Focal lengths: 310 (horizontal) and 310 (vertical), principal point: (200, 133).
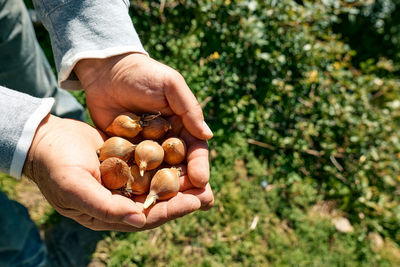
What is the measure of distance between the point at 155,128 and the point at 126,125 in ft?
0.49

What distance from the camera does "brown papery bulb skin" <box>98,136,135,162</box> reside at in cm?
144

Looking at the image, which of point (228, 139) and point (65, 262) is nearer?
point (65, 262)

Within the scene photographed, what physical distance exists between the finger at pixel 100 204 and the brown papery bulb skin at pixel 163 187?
16cm

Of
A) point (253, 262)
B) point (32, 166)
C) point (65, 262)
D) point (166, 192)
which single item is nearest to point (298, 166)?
point (253, 262)

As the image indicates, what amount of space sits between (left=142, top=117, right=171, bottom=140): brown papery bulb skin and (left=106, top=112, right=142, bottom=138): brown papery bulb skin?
0.12 feet

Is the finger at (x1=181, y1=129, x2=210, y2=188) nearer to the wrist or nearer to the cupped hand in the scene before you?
the cupped hand

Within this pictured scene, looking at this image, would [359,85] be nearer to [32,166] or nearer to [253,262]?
[253,262]

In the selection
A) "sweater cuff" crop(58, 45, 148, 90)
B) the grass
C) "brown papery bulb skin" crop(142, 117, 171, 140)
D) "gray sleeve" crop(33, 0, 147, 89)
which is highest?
"gray sleeve" crop(33, 0, 147, 89)

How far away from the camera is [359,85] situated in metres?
3.09

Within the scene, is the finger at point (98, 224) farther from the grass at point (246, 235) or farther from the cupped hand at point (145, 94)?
the grass at point (246, 235)

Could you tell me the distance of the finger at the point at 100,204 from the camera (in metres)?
1.15

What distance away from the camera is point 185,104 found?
151 cm

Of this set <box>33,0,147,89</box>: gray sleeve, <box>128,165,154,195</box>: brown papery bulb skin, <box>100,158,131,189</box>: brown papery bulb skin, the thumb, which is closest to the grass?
<box>128,165,154,195</box>: brown papery bulb skin

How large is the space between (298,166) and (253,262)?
0.93 meters
